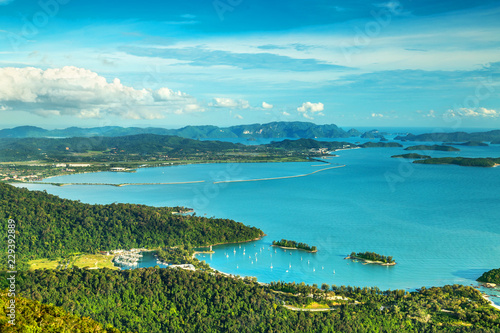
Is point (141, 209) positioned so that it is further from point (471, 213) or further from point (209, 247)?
point (471, 213)

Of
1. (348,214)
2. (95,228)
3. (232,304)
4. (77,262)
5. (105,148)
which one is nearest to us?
(232,304)

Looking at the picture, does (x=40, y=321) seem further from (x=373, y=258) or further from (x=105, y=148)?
(x=105, y=148)

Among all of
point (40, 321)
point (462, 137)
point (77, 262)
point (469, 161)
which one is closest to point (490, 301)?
point (40, 321)

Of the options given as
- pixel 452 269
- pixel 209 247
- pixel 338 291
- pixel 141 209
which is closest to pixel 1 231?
pixel 141 209

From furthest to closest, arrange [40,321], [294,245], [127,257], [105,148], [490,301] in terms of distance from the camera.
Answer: [105,148], [294,245], [127,257], [490,301], [40,321]

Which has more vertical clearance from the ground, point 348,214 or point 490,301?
point 348,214

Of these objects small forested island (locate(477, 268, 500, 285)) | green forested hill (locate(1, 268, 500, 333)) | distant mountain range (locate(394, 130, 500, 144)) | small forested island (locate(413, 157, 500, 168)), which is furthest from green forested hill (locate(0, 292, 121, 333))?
distant mountain range (locate(394, 130, 500, 144))

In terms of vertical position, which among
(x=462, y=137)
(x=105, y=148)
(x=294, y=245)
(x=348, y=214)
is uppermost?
(x=462, y=137)
